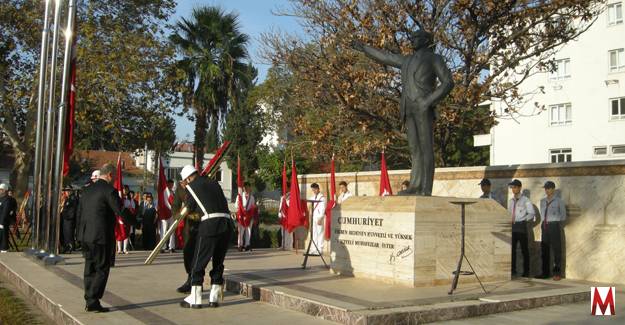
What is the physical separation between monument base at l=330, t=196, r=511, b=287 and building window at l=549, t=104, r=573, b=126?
96.2ft

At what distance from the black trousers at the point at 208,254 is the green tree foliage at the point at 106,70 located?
44.5 feet

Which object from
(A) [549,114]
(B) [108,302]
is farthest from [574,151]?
(B) [108,302]

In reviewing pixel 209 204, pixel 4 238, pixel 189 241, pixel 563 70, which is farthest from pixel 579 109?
pixel 209 204

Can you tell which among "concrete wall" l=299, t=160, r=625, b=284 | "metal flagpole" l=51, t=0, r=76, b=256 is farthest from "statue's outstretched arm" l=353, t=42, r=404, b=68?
"metal flagpole" l=51, t=0, r=76, b=256

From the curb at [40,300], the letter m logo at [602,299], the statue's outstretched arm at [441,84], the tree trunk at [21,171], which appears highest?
the statue's outstretched arm at [441,84]

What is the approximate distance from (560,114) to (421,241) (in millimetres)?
31155

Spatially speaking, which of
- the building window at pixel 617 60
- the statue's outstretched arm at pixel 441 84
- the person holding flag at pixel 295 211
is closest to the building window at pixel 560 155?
the building window at pixel 617 60

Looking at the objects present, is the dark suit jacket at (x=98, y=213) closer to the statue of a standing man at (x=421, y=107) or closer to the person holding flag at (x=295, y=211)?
the statue of a standing man at (x=421, y=107)

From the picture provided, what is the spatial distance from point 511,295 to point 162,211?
939 centimetres

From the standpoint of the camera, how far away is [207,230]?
7910mm

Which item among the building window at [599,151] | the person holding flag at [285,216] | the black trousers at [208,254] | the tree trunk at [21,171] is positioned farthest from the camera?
the building window at [599,151]

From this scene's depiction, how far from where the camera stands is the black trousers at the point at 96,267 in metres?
7.56

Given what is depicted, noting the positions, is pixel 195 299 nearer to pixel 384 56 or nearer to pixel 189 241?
pixel 189 241

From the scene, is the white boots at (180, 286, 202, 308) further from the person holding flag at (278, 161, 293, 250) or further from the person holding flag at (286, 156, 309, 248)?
the person holding flag at (278, 161, 293, 250)
